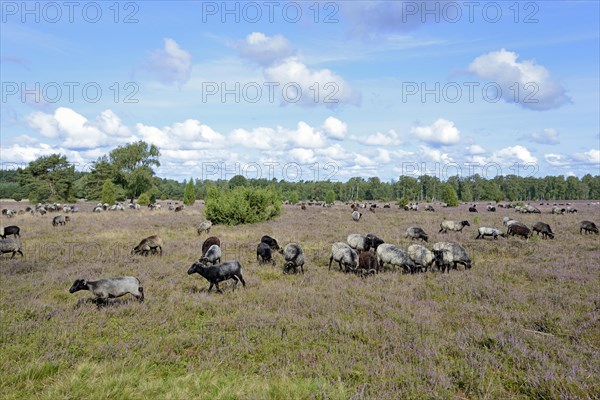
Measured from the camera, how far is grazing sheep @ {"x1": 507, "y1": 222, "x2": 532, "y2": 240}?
74.7 feet

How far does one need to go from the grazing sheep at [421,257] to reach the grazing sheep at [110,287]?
1068 centimetres

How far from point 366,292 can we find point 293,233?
48.1 feet

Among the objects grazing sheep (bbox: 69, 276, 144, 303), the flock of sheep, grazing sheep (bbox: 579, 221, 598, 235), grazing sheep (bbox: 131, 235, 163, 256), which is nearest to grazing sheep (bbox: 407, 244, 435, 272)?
the flock of sheep

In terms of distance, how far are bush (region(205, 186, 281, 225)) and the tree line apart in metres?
1.62

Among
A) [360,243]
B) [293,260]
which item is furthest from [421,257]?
[293,260]

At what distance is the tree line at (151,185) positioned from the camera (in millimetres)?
66188

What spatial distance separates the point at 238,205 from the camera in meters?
32.6

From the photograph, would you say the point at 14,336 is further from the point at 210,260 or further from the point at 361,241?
the point at 361,241

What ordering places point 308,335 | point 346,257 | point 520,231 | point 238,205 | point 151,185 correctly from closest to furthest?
point 308,335 < point 346,257 < point 520,231 < point 238,205 < point 151,185

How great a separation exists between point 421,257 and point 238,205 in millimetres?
20682

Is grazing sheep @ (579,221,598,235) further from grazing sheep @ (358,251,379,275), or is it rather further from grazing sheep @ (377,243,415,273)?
grazing sheep @ (358,251,379,275)

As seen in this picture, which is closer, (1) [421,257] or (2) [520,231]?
(1) [421,257]

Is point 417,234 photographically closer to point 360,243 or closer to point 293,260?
point 360,243

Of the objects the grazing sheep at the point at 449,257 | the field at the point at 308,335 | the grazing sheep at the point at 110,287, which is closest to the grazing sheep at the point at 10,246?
the field at the point at 308,335
